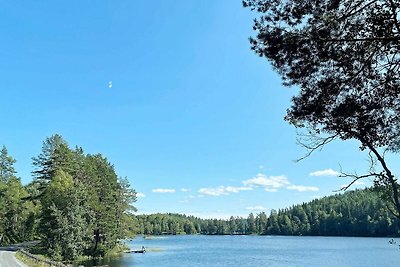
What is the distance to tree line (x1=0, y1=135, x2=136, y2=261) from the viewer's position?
45.4m

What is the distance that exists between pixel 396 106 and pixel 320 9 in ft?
9.92

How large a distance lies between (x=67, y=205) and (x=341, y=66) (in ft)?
133

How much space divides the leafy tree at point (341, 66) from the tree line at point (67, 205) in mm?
38366

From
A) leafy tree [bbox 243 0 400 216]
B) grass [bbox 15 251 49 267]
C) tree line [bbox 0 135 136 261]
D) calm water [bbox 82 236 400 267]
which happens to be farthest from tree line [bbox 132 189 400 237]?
leafy tree [bbox 243 0 400 216]

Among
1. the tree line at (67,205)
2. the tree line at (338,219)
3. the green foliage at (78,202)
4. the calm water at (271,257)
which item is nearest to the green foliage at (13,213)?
the tree line at (67,205)

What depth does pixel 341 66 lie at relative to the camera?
9836mm

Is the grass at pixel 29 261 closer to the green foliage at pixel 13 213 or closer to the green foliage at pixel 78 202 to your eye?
the green foliage at pixel 78 202

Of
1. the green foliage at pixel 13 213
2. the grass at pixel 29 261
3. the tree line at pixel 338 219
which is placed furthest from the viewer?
the tree line at pixel 338 219

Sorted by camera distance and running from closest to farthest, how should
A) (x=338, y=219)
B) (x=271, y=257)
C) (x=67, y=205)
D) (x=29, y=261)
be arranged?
(x=29, y=261)
(x=67, y=205)
(x=271, y=257)
(x=338, y=219)

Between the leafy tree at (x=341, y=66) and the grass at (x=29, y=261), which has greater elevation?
the leafy tree at (x=341, y=66)

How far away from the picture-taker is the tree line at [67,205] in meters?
45.4

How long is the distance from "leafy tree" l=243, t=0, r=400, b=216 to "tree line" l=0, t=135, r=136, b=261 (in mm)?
38366

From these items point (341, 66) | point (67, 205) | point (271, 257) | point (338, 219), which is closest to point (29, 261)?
point (67, 205)

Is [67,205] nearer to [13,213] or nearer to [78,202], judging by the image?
[78,202]
